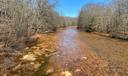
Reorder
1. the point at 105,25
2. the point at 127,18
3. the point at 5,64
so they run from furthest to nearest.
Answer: the point at 105,25
the point at 127,18
the point at 5,64

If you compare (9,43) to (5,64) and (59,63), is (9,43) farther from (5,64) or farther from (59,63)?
(59,63)

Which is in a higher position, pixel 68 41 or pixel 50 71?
pixel 68 41

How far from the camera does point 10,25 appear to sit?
36.7ft

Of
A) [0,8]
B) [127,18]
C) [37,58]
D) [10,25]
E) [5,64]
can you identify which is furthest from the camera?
[127,18]

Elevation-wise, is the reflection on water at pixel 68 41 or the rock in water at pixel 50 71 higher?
the reflection on water at pixel 68 41

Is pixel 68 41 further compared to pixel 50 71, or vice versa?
pixel 68 41

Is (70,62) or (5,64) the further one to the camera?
(70,62)

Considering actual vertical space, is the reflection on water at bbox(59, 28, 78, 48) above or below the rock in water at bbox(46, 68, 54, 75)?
above

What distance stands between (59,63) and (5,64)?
105 inches

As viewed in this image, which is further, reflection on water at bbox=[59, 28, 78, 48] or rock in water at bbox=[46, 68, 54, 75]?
reflection on water at bbox=[59, 28, 78, 48]

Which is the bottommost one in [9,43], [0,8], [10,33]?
[9,43]

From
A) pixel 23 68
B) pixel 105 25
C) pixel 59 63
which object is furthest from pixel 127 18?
pixel 23 68

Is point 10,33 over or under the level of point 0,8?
under

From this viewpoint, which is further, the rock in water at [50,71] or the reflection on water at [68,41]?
the reflection on water at [68,41]
